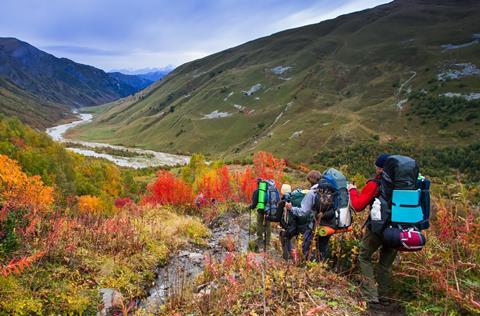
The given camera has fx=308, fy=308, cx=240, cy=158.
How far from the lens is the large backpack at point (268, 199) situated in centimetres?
782

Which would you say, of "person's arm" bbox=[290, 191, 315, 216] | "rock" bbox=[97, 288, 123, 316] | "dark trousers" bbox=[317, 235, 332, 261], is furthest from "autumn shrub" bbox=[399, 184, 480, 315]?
"rock" bbox=[97, 288, 123, 316]

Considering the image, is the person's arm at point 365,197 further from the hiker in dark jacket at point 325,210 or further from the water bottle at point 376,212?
the hiker in dark jacket at point 325,210

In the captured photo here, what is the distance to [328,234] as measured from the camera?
5.66 meters

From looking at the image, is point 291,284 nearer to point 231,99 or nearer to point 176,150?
point 176,150

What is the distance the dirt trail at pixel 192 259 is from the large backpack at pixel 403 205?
11.1 ft

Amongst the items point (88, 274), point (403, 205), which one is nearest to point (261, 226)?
point (88, 274)

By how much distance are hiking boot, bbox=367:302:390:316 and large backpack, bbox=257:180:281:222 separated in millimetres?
3074

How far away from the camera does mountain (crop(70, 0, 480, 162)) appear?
3110 inches

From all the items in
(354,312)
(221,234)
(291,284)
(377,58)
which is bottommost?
(221,234)

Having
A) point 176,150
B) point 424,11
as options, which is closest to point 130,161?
point 176,150

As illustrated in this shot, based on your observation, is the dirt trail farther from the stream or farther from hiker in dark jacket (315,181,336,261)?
hiker in dark jacket (315,181,336,261)

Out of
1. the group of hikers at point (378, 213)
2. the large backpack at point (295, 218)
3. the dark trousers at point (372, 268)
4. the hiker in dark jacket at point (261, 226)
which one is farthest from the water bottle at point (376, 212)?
the hiker in dark jacket at point (261, 226)

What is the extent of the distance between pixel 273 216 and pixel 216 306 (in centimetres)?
354

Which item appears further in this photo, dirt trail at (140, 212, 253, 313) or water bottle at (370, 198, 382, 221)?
dirt trail at (140, 212, 253, 313)
